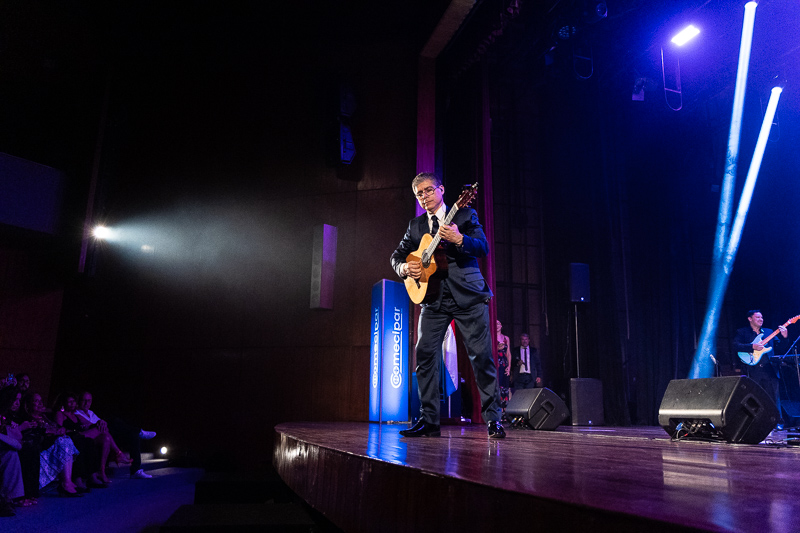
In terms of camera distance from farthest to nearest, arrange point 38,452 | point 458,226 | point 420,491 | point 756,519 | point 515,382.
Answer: point 515,382
point 38,452
point 458,226
point 420,491
point 756,519

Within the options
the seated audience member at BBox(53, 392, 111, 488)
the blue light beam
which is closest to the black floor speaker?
the seated audience member at BBox(53, 392, 111, 488)

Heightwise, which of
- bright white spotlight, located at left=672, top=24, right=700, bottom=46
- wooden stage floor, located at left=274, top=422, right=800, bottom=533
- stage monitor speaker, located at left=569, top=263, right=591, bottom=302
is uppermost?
bright white spotlight, located at left=672, top=24, right=700, bottom=46

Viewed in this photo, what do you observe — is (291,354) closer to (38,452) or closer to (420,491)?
(38,452)

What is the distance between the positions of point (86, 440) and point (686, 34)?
28.1 feet

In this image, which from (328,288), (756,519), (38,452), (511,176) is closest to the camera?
(756,519)

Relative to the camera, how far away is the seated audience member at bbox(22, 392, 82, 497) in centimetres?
477

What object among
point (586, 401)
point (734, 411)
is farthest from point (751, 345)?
point (734, 411)

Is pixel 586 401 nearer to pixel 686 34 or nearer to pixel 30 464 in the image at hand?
pixel 686 34

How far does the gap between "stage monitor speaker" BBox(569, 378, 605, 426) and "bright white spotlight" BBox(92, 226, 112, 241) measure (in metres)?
7.20

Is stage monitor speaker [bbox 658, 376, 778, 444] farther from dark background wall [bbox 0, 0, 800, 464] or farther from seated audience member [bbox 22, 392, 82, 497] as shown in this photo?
seated audience member [bbox 22, 392, 82, 497]

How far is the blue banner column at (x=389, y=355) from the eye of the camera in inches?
235

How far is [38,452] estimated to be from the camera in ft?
15.2

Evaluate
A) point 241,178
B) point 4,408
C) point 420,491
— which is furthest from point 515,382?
point 420,491

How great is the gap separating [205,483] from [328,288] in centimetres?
331
